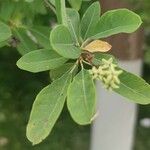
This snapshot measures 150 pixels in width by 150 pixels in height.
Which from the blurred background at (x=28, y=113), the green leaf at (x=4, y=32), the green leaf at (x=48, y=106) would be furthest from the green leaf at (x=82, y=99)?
the blurred background at (x=28, y=113)

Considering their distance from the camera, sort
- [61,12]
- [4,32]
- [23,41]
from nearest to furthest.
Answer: [61,12]
[4,32]
[23,41]

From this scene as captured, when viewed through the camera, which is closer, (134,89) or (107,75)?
(107,75)

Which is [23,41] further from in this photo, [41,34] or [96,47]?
[96,47]

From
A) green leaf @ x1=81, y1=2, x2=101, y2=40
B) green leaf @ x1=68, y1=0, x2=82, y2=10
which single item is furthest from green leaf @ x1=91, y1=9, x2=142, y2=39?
green leaf @ x1=68, y1=0, x2=82, y2=10

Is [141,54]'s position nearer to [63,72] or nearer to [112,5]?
[112,5]

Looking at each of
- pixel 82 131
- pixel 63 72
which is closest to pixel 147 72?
pixel 82 131

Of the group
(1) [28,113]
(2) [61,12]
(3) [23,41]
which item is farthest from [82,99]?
(1) [28,113]

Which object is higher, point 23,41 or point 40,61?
point 40,61
